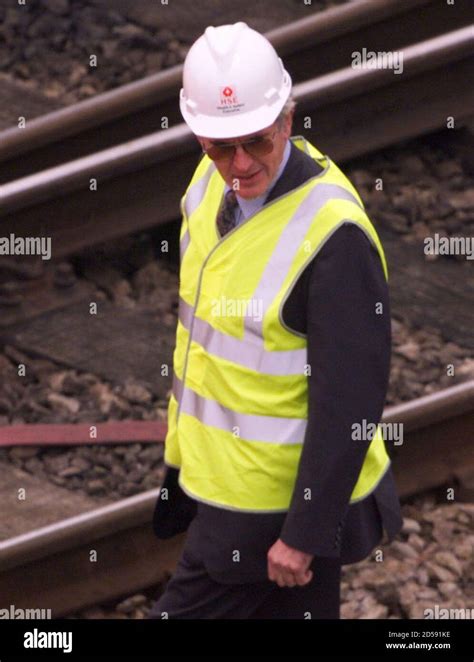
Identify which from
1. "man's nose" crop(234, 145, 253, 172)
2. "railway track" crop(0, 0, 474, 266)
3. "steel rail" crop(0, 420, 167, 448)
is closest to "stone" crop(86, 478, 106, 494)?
"steel rail" crop(0, 420, 167, 448)

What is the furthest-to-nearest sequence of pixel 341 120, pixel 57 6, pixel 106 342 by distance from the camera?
1. pixel 57 6
2. pixel 341 120
3. pixel 106 342

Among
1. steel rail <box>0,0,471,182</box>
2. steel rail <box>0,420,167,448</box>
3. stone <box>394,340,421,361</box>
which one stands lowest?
steel rail <box>0,420,167,448</box>

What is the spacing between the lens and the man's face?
4418 millimetres

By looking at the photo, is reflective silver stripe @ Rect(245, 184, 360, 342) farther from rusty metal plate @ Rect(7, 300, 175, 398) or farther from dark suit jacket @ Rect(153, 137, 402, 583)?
rusty metal plate @ Rect(7, 300, 175, 398)

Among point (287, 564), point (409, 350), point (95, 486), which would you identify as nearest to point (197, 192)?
point (287, 564)

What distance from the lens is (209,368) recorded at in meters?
4.61

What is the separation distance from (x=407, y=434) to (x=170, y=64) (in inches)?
140

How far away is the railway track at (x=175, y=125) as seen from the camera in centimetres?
726

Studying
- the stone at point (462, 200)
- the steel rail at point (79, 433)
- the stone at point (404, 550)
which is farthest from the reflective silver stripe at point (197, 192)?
the stone at point (462, 200)

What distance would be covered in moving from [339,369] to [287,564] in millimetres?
549

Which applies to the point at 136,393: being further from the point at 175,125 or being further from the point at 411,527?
the point at 175,125

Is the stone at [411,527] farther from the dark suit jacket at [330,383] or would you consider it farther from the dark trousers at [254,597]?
the dark suit jacket at [330,383]

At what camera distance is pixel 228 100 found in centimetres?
442

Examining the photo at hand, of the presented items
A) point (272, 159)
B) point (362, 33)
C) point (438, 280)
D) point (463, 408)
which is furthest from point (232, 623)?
point (362, 33)
